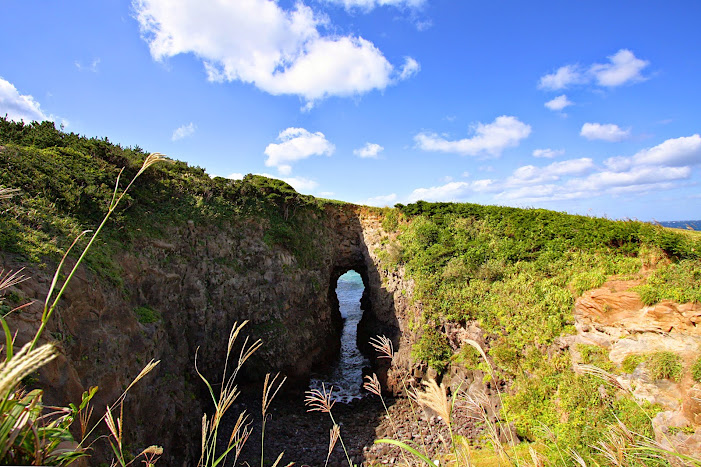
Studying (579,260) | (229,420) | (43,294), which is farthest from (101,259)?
(579,260)

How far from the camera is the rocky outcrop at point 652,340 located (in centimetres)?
816

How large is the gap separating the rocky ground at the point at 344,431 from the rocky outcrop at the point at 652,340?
5812 millimetres

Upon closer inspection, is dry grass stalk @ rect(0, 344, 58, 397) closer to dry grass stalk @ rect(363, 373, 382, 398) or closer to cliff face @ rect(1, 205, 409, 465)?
dry grass stalk @ rect(363, 373, 382, 398)

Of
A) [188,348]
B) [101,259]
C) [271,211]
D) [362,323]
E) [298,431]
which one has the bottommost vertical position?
[298,431]

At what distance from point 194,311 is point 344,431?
28.8 feet

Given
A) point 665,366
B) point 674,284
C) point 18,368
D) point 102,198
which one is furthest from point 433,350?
point 18,368

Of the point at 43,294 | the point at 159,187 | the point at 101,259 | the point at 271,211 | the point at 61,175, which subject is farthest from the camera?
the point at 271,211

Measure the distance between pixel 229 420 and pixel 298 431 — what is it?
3224 millimetres

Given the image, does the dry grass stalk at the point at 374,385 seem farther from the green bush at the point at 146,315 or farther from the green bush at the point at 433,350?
the green bush at the point at 433,350

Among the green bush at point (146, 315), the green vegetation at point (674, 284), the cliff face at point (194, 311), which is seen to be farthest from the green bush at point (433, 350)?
the green bush at point (146, 315)

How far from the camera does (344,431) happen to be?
14.4 metres

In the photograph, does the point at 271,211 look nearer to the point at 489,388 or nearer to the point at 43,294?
the point at 43,294

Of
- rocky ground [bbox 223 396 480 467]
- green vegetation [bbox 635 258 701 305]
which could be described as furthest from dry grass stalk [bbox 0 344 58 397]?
green vegetation [bbox 635 258 701 305]

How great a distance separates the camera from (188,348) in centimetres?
1411
